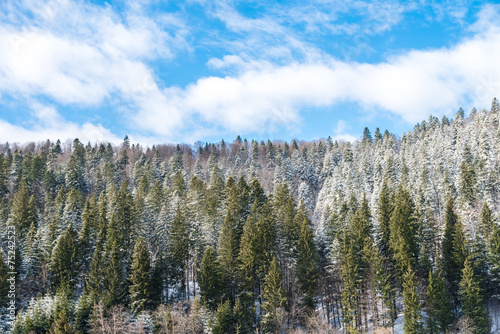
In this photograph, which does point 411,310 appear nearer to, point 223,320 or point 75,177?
point 223,320

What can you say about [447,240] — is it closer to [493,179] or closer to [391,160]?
[493,179]

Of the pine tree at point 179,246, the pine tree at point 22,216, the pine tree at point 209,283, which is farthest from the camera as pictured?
the pine tree at point 22,216

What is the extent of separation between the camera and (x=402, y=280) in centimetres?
5044

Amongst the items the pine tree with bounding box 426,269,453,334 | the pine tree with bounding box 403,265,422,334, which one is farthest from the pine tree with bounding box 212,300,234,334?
the pine tree with bounding box 426,269,453,334

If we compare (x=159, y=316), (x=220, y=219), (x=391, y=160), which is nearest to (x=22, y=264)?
(x=159, y=316)

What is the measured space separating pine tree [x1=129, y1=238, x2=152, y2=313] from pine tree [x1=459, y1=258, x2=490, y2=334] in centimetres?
4188

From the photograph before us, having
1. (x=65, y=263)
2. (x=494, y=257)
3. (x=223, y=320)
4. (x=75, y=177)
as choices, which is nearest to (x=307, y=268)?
(x=223, y=320)

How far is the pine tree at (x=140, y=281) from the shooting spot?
50250mm

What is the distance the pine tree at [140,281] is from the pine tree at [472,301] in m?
41.9

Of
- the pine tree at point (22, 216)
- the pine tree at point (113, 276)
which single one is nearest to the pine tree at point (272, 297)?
the pine tree at point (113, 276)

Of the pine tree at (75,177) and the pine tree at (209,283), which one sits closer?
the pine tree at (209,283)

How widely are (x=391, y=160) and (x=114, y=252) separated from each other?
79.3 metres

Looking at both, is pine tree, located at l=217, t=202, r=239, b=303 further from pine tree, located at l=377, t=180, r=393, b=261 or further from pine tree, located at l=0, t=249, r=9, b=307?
pine tree, located at l=0, t=249, r=9, b=307

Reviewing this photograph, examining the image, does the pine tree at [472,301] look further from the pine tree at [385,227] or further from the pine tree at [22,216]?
the pine tree at [22,216]
